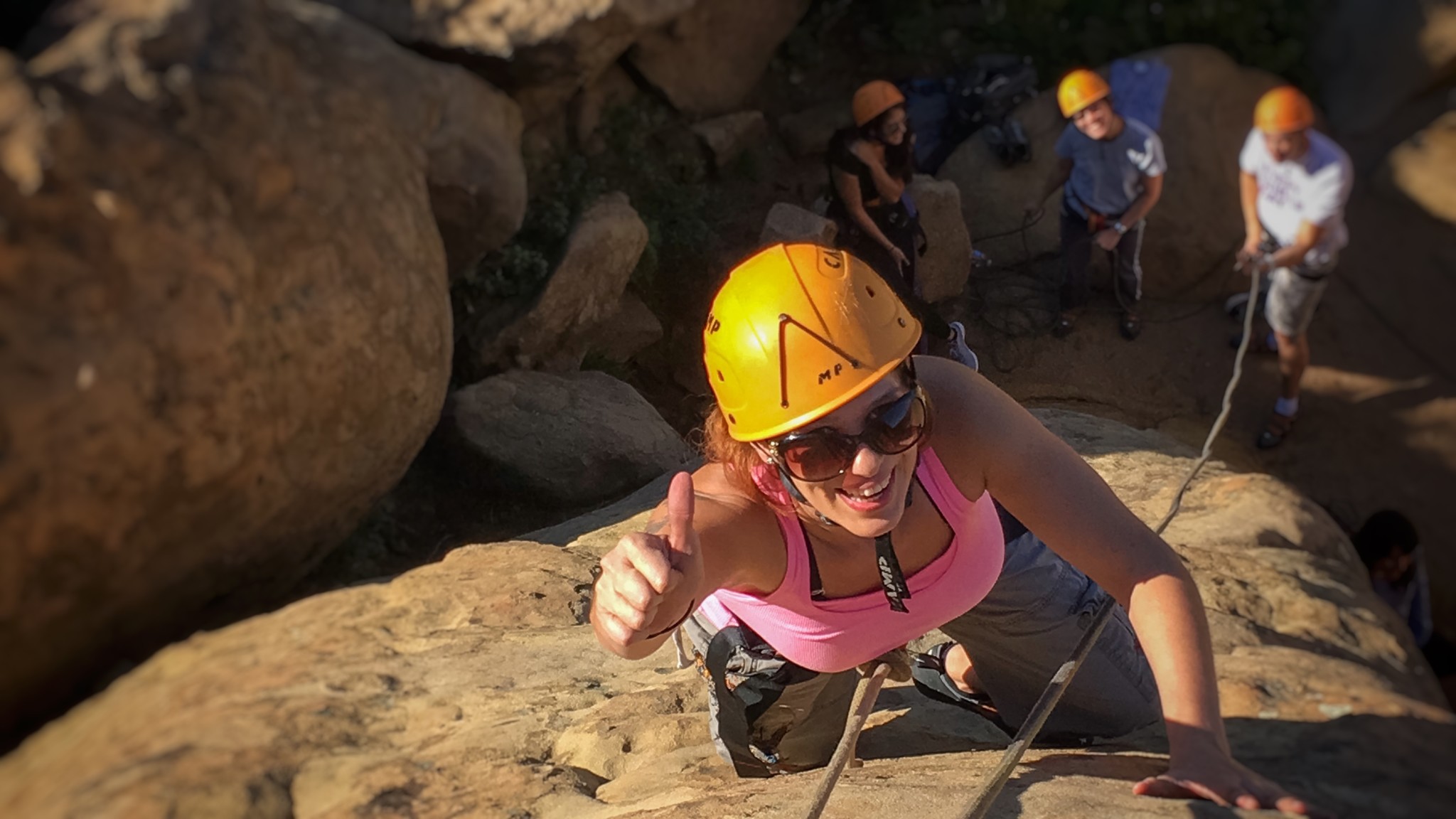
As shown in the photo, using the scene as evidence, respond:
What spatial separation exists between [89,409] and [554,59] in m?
3.02

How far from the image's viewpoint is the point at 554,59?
4.51 meters

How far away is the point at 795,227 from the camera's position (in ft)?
15.5

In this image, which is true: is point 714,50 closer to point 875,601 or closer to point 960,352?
point 960,352

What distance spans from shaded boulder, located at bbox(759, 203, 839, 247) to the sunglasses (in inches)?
114

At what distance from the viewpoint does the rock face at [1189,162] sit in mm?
5805

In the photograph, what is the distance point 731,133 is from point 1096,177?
7.11 ft

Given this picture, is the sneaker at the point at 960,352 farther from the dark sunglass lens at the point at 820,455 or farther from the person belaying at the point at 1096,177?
the person belaying at the point at 1096,177

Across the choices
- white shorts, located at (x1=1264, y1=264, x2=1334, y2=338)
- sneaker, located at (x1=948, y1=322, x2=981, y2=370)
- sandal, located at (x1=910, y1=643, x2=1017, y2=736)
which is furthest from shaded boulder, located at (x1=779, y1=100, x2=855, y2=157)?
sandal, located at (x1=910, y1=643, x2=1017, y2=736)

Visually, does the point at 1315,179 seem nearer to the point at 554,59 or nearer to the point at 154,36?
the point at 554,59

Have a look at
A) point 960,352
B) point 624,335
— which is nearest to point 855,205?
point 624,335

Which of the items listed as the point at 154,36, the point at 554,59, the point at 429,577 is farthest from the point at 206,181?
the point at 554,59

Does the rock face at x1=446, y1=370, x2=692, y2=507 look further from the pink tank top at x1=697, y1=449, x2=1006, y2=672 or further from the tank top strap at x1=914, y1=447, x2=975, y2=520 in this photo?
the tank top strap at x1=914, y1=447, x2=975, y2=520

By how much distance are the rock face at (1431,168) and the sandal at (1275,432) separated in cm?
236

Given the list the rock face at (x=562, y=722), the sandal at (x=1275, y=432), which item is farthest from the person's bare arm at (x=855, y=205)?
the sandal at (x=1275, y=432)
